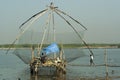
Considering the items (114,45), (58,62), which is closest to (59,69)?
(58,62)

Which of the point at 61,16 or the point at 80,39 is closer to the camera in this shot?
the point at 61,16

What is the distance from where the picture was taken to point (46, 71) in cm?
2888

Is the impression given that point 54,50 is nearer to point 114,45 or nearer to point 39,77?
point 39,77

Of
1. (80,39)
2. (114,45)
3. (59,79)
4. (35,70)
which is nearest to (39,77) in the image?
(35,70)

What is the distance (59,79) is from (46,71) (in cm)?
418

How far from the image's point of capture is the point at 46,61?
26.3m

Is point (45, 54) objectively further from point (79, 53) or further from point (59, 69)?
point (79, 53)

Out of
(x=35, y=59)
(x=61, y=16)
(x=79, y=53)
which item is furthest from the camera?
(x=79, y=53)

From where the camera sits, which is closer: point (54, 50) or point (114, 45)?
point (54, 50)

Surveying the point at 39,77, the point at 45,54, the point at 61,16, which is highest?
the point at 61,16

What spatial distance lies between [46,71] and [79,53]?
4.48 metres

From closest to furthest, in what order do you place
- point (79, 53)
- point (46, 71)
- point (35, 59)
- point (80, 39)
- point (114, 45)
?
1. point (80, 39)
2. point (35, 59)
3. point (46, 71)
4. point (79, 53)
5. point (114, 45)

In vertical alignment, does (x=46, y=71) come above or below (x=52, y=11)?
below

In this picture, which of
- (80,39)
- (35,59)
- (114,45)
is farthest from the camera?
(114,45)
